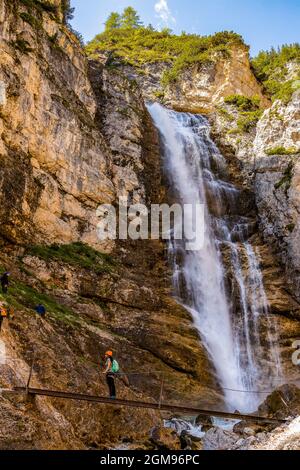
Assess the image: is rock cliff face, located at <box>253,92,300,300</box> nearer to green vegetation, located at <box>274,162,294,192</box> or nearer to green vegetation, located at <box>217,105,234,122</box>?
green vegetation, located at <box>274,162,294,192</box>

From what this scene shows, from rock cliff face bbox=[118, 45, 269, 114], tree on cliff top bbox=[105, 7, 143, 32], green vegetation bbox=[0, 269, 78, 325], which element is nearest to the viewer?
green vegetation bbox=[0, 269, 78, 325]

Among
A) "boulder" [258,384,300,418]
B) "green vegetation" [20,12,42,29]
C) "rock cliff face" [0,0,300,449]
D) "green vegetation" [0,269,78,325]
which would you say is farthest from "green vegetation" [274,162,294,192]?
"green vegetation" [20,12,42,29]

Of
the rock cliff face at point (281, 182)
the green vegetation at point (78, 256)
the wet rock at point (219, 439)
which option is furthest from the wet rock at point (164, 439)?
the rock cliff face at point (281, 182)

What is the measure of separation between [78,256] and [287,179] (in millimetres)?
15881

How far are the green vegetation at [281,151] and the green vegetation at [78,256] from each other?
15980 mm

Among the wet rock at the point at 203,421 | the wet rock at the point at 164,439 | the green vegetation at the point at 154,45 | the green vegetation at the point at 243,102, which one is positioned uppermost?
the green vegetation at the point at 154,45

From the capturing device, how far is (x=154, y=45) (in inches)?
2469

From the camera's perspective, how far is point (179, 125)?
41.1 meters

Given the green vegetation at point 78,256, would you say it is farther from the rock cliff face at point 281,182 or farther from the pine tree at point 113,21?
the pine tree at point 113,21

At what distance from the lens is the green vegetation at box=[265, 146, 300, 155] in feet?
112

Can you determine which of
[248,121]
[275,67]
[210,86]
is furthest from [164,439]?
[275,67]

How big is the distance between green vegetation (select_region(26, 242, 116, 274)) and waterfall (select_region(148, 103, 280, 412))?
4363mm

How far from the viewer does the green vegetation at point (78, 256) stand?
23.5 meters
